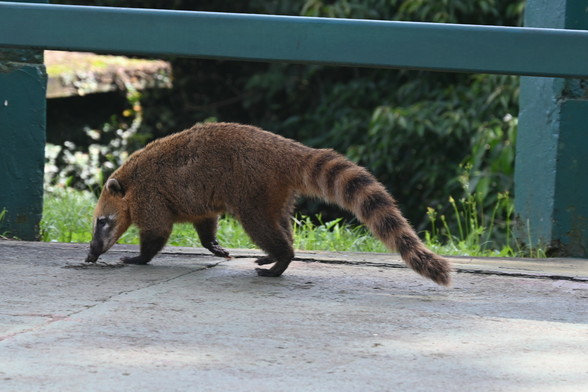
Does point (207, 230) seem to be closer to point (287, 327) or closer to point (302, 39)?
point (302, 39)

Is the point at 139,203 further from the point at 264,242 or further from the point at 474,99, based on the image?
the point at 474,99

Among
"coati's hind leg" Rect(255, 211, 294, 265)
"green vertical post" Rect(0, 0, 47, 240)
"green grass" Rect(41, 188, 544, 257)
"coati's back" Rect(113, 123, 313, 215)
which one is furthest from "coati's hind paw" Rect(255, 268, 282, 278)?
"green vertical post" Rect(0, 0, 47, 240)

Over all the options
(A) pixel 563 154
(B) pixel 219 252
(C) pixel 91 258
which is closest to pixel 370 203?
(B) pixel 219 252

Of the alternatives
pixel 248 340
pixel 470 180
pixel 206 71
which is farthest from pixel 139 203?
pixel 206 71

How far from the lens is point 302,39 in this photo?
395 centimetres

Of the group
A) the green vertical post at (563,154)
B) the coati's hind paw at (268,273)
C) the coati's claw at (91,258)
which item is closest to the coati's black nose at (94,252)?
the coati's claw at (91,258)

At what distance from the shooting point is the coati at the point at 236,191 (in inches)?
161

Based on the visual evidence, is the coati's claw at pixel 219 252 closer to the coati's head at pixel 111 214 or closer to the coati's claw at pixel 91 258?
the coati's head at pixel 111 214

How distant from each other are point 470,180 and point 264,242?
11.9 feet

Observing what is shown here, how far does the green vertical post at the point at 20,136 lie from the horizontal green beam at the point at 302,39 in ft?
3.40

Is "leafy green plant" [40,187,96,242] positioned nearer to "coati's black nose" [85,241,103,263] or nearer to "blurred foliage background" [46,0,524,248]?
"coati's black nose" [85,241,103,263]

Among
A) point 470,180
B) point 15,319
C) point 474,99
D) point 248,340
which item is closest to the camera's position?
point 248,340

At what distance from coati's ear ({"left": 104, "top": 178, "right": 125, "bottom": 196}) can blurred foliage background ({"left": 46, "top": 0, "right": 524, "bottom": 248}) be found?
2.76 meters

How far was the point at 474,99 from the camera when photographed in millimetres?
9258
